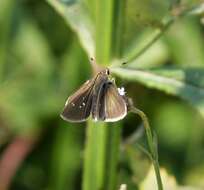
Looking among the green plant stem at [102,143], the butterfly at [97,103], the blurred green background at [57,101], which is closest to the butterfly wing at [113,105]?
the butterfly at [97,103]

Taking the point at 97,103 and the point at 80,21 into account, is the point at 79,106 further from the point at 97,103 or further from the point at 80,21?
the point at 80,21

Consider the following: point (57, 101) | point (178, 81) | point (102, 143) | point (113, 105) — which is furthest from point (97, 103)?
point (57, 101)

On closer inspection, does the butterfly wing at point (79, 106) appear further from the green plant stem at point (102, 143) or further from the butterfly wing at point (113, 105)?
the green plant stem at point (102, 143)

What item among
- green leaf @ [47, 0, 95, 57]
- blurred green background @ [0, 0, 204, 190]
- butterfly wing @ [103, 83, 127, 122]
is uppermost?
green leaf @ [47, 0, 95, 57]

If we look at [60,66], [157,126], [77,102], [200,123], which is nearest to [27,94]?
[60,66]

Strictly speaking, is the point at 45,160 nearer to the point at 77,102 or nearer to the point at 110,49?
the point at 110,49

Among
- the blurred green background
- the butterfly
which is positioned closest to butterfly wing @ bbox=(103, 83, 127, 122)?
the butterfly

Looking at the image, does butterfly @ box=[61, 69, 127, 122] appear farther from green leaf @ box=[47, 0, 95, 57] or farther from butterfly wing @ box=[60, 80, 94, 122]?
green leaf @ box=[47, 0, 95, 57]
